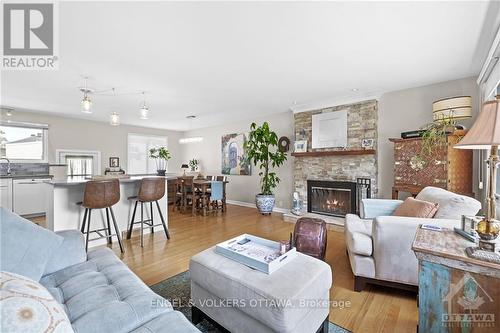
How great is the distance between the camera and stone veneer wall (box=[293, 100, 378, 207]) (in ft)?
13.0

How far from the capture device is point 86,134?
19.2ft

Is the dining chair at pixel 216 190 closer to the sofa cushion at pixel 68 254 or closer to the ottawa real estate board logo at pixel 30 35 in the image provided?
the ottawa real estate board logo at pixel 30 35

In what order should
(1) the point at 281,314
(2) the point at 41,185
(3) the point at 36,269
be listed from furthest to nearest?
(2) the point at 41,185 < (3) the point at 36,269 < (1) the point at 281,314

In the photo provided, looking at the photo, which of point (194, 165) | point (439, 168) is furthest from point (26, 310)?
point (194, 165)

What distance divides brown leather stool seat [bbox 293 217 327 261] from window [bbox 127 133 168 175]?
6.12 metres

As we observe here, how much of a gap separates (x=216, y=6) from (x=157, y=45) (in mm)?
883

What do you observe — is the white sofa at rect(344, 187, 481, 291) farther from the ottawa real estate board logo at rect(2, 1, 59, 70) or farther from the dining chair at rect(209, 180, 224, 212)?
the dining chair at rect(209, 180, 224, 212)

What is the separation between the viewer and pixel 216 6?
1734 millimetres

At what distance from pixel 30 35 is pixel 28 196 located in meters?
4.21

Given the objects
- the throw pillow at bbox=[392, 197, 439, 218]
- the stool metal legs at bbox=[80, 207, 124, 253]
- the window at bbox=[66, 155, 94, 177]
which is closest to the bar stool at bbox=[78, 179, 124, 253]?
the stool metal legs at bbox=[80, 207, 124, 253]

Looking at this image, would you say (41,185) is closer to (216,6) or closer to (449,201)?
(216,6)

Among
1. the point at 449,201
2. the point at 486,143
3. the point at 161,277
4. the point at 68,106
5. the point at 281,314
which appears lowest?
the point at 161,277

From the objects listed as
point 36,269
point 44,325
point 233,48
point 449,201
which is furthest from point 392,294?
point 233,48

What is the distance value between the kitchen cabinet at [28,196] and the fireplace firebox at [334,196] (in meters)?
5.80
